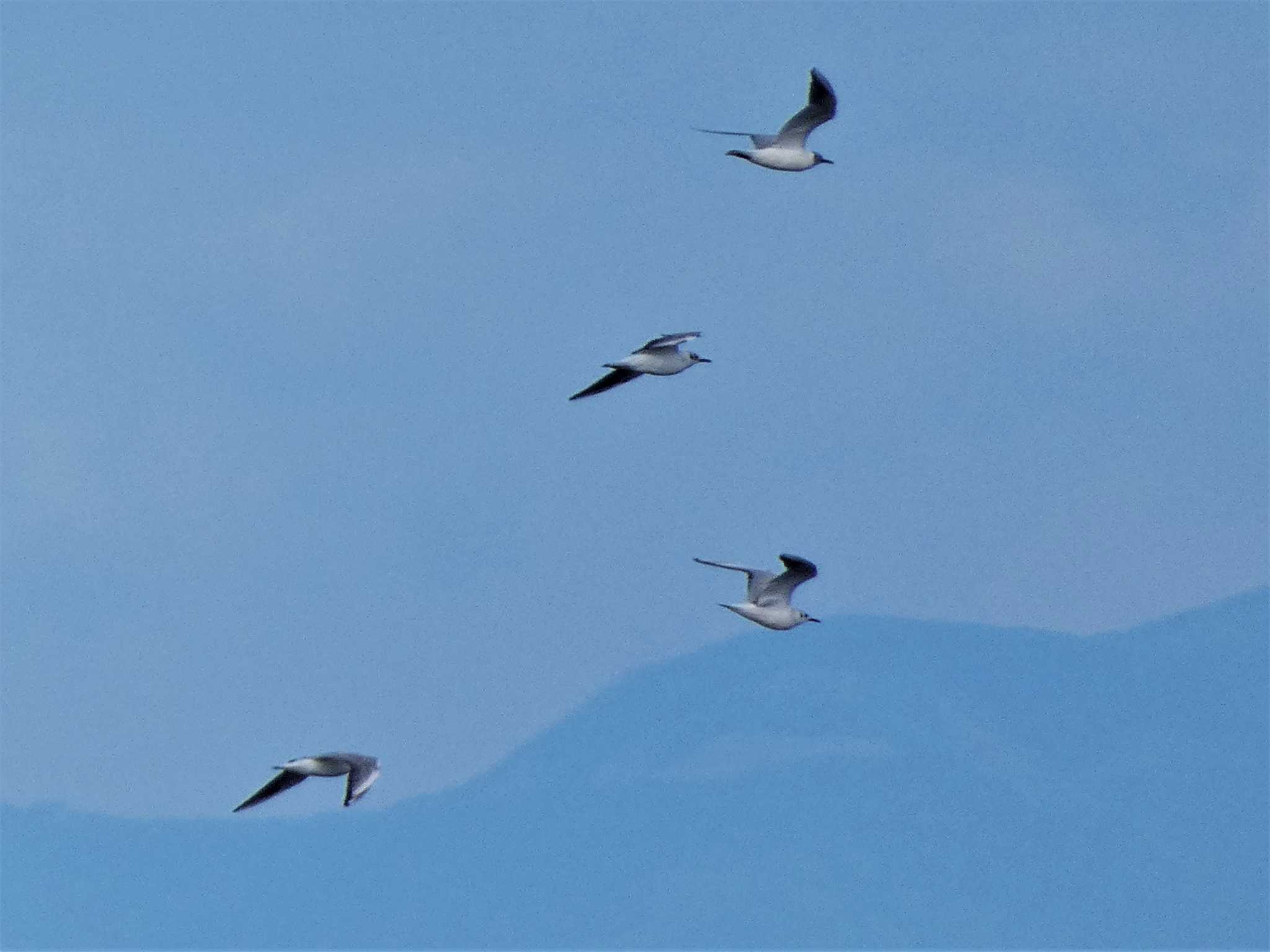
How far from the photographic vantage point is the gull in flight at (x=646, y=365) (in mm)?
16266

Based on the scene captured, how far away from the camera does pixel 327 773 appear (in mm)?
14070

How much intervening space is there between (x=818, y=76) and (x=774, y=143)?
1199 mm

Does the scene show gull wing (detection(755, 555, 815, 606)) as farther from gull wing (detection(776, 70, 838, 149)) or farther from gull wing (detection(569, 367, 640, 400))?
Result: gull wing (detection(776, 70, 838, 149))

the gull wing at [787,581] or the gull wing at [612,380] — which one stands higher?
the gull wing at [612,380]

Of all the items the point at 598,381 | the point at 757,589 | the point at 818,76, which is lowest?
the point at 757,589

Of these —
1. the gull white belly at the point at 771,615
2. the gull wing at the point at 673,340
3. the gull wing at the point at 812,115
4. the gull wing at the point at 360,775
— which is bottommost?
the gull wing at the point at 360,775

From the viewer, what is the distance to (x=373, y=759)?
45.1 ft

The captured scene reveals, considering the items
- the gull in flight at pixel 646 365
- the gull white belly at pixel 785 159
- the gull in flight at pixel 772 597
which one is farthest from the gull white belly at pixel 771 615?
the gull white belly at pixel 785 159

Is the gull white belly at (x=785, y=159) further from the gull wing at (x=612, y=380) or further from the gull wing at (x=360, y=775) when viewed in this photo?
the gull wing at (x=360, y=775)

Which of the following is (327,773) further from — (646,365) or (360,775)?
(646,365)

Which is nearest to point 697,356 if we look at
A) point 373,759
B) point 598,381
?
point 598,381

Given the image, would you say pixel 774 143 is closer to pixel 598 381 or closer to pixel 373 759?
pixel 598 381

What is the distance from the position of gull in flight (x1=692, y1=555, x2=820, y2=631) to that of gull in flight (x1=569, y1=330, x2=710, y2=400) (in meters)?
2.03

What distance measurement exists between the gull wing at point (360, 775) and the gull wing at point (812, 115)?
6722 millimetres
